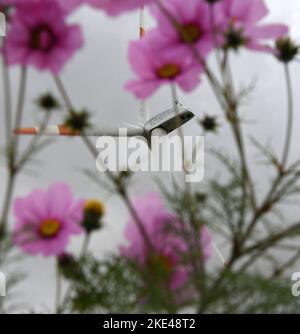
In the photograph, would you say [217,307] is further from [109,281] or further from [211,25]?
[211,25]

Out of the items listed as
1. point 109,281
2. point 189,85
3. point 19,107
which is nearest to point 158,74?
point 189,85

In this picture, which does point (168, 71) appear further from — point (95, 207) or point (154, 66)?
point (95, 207)

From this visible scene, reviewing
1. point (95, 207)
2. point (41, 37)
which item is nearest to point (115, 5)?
point (41, 37)

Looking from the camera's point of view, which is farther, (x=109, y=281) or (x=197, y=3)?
(x=109, y=281)

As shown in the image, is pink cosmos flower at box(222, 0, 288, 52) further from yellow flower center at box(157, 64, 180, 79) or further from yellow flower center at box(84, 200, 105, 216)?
yellow flower center at box(84, 200, 105, 216)

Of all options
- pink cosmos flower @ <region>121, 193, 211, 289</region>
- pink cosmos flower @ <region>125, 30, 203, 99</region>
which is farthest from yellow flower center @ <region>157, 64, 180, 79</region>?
pink cosmos flower @ <region>121, 193, 211, 289</region>

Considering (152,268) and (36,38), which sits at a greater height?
(36,38)
